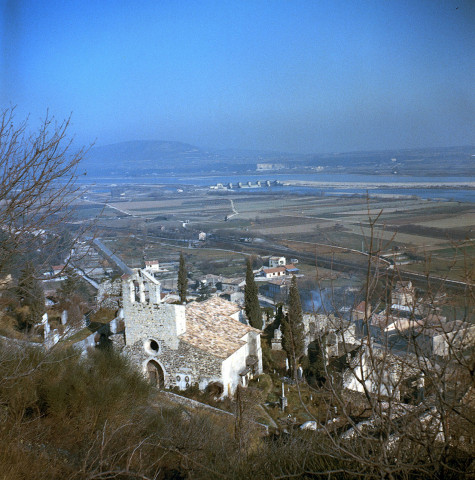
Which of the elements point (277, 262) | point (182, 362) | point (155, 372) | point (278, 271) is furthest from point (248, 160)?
point (182, 362)

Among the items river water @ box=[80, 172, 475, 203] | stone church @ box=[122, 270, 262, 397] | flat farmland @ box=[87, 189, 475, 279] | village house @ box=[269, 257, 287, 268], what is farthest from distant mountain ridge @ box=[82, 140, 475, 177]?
village house @ box=[269, 257, 287, 268]

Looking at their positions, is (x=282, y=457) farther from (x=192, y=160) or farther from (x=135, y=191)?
(x=192, y=160)

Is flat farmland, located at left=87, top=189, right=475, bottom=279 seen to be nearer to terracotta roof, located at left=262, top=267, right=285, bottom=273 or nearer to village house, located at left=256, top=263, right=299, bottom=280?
village house, located at left=256, top=263, right=299, bottom=280

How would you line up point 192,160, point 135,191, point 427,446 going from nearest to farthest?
1. point 427,446
2. point 135,191
3. point 192,160

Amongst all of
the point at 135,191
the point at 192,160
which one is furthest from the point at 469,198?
the point at 192,160

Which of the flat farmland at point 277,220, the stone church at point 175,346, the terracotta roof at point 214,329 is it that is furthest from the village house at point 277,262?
the stone church at point 175,346

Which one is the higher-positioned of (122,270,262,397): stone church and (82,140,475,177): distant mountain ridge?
(82,140,475,177): distant mountain ridge
